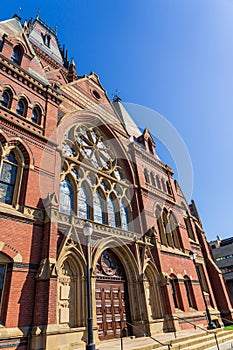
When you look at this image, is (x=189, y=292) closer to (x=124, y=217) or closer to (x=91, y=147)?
(x=124, y=217)

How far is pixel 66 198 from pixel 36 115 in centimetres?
504

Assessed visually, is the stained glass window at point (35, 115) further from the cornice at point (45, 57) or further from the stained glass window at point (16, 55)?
the cornice at point (45, 57)

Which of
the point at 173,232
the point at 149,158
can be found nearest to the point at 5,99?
the point at 149,158

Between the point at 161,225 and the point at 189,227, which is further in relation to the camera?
the point at 189,227

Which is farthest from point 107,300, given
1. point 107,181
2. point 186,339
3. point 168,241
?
point 168,241

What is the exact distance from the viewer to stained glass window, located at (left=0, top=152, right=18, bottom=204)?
9.78 m

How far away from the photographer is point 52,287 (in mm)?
8500

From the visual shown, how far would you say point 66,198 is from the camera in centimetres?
1224

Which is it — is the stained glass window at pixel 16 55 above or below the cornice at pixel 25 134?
above

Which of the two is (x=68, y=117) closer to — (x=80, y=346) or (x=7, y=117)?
(x=7, y=117)

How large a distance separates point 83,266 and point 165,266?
7.20 metres

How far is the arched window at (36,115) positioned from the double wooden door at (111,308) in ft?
29.5

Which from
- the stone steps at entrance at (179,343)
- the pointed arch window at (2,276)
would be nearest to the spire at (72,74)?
the pointed arch window at (2,276)

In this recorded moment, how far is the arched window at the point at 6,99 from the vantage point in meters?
11.7
